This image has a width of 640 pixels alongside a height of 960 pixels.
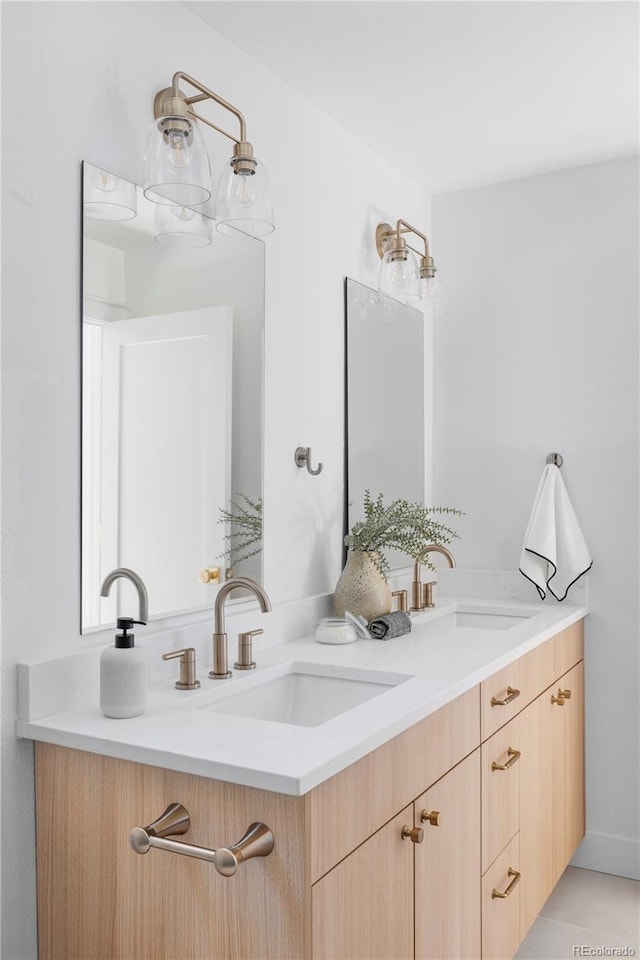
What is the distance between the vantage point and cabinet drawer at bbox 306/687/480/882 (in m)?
1.24

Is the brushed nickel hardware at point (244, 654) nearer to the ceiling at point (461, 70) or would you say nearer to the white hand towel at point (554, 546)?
the white hand towel at point (554, 546)

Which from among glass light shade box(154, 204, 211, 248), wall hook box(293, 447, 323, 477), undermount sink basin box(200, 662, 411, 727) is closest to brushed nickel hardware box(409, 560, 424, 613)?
wall hook box(293, 447, 323, 477)

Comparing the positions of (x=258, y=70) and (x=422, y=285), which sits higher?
(x=258, y=70)

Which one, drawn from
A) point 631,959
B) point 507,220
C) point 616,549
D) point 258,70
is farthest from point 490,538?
point 258,70

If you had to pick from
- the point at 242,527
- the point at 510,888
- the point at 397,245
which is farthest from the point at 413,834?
the point at 397,245

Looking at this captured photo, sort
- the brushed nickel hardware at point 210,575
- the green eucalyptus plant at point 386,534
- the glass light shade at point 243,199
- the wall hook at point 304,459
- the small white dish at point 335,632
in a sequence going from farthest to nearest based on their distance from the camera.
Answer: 1. the green eucalyptus plant at point 386,534
2. the wall hook at point 304,459
3. the small white dish at point 335,632
4. the brushed nickel hardware at point 210,575
5. the glass light shade at point 243,199

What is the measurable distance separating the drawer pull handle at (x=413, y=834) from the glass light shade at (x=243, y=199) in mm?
1272

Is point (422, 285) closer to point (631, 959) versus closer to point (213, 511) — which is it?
point (213, 511)

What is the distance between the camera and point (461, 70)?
7.11 feet

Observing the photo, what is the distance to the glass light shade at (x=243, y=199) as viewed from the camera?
174cm

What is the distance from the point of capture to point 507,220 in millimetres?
2967

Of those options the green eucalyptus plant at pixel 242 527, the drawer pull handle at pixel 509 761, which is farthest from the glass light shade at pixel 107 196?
the drawer pull handle at pixel 509 761

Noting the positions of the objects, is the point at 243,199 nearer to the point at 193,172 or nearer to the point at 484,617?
the point at 193,172

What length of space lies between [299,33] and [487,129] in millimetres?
802
